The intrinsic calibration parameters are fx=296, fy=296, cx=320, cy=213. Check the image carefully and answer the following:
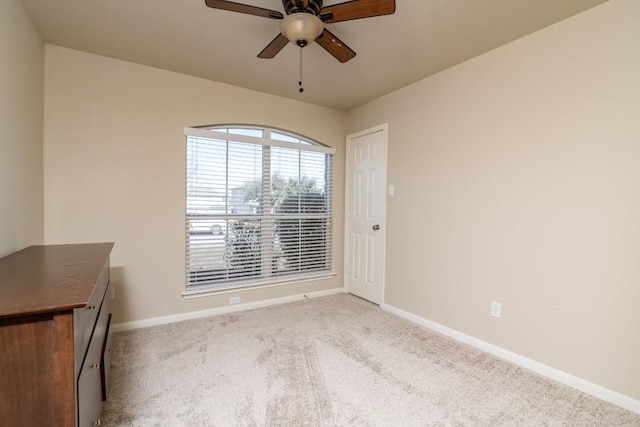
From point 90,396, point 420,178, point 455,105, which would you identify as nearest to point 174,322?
point 90,396

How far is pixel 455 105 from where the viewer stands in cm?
271

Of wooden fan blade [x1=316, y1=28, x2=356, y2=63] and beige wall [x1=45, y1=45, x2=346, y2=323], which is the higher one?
wooden fan blade [x1=316, y1=28, x2=356, y2=63]

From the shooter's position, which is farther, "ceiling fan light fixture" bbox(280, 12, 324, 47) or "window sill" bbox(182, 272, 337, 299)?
"window sill" bbox(182, 272, 337, 299)

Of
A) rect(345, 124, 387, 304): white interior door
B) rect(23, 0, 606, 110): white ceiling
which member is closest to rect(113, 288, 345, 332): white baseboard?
rect(345, 124, 387, 304): white interior door

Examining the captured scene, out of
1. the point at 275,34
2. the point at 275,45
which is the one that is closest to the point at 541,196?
the point at 275,45

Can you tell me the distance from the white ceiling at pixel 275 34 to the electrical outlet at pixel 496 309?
82.0 inches

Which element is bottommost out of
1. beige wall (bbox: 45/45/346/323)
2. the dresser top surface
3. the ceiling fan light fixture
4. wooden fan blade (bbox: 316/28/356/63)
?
the dresser top surface

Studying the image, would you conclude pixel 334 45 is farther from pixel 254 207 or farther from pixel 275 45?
pixel 254 207

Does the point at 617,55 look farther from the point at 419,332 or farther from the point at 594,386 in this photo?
the point at 419,332

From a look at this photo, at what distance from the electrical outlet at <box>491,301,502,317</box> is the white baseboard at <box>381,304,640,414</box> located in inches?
10.1

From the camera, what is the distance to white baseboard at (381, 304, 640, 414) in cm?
180

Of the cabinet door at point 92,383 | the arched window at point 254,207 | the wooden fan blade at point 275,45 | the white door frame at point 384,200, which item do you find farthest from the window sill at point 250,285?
the wooden fan blade at point 275,45

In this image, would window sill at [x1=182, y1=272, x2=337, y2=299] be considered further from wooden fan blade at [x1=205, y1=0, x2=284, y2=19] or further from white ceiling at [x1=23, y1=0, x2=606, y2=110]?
wooden fan blade at [x1=205, y1=0, x2=284, y2=19]

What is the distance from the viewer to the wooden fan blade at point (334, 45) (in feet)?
6.06
